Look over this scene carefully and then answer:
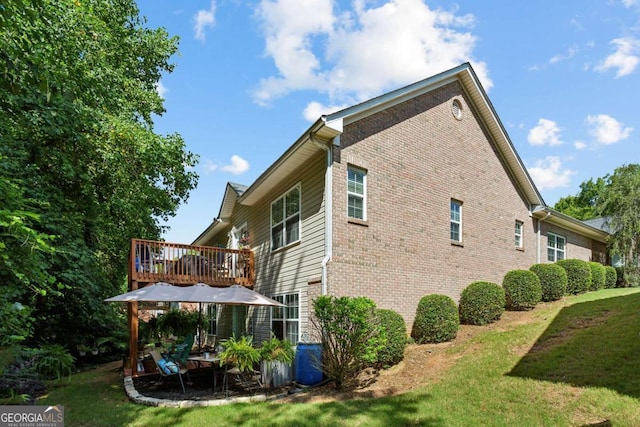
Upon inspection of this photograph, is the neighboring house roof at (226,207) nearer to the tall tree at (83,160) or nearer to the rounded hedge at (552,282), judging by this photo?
the tall tree at (83,160)

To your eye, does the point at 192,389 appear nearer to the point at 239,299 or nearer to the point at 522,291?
the point at 239,299

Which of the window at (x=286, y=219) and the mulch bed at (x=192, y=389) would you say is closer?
the mulch bed at (x=192, y=389)

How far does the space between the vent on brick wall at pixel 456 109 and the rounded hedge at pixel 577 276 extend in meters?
7.79

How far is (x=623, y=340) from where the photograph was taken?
7672 mm

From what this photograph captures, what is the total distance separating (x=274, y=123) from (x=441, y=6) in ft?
23.7

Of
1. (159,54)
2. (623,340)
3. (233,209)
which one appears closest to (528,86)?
(623,340)

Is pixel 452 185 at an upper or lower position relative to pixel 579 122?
lower

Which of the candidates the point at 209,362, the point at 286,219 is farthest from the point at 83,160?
the point at 209,362

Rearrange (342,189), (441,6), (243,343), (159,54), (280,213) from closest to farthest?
(243,343) → (441,6) → (342,189) → (280,213) → (159,54)

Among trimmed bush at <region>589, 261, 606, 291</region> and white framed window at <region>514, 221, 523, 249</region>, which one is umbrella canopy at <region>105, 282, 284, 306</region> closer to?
white framed window at <region>514, 221, 523, 249</region>

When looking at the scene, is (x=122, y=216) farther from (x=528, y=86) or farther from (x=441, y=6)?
(x=528, y=86)

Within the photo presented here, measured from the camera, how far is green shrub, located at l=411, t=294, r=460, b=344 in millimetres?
10422

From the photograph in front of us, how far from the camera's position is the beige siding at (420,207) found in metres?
10.3

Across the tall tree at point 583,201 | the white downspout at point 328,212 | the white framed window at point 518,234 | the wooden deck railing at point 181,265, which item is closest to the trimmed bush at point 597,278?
the white framed window at point 518,234
